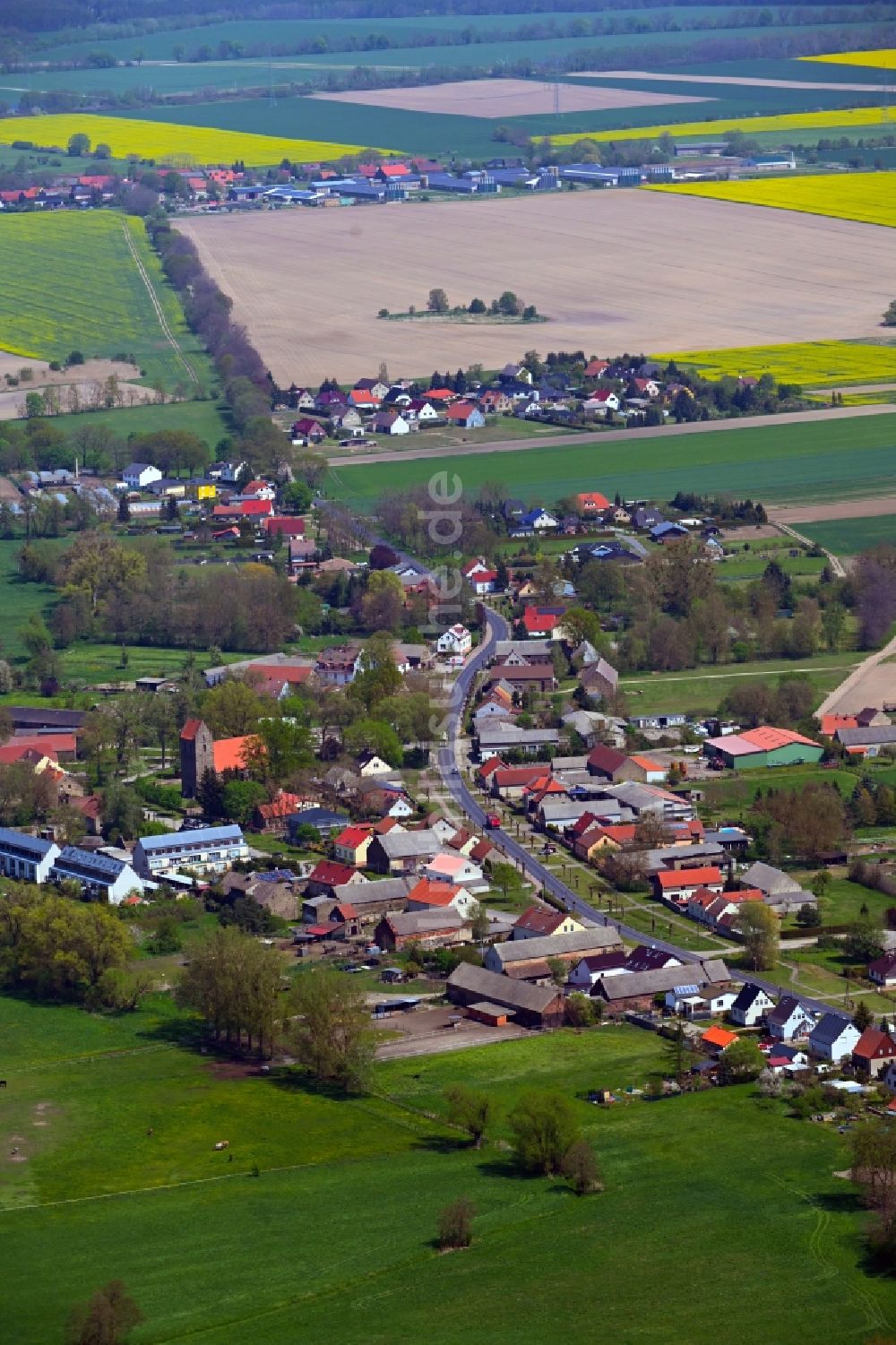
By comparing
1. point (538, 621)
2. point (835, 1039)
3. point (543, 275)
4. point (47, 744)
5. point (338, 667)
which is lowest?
point (543, 275)

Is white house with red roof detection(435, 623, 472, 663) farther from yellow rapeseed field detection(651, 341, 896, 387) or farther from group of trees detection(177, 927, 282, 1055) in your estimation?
yellow rapeseed field detection(651, 341, 896, 387)

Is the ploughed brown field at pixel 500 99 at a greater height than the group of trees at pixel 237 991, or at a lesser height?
lesser

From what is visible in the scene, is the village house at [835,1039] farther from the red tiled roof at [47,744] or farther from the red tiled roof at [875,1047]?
the red tiled roof at [47,744]

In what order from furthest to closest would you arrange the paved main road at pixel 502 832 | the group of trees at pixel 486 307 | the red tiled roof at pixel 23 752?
the group of trees at pixel 486 307 < the red tiled roof at pixel 23 752 < the paved main road at pixel 502 832

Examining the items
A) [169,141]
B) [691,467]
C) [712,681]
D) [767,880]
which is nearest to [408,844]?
[767,880]

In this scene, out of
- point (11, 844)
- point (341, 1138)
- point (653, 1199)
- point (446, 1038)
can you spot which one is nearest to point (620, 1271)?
point (653, 1199)

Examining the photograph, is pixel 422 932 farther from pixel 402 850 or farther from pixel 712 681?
pixel 712 681

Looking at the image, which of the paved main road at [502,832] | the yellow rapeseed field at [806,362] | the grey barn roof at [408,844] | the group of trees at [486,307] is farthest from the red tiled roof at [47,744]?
the group of trees at [486,307]

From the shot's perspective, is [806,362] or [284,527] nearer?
[284,527]
